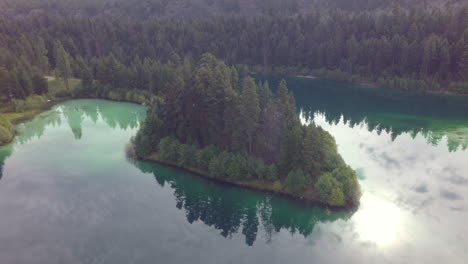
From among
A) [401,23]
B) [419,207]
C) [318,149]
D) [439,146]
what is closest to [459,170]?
[439,146]

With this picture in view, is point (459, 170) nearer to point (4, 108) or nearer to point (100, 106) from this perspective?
point (100, 106)

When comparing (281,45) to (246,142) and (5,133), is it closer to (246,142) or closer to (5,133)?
(246,142)

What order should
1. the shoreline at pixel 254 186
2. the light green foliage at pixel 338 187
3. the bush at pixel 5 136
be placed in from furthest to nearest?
the bush at pixel 5 136
the shoreline at pixel 254 186
the light green foliage at pixel 338 187

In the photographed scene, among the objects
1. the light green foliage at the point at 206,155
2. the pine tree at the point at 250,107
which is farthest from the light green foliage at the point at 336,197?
the light green foliage at the point at 206,155

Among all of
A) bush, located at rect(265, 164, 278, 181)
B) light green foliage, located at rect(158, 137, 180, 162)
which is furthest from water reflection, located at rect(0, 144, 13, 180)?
bush, located at rect(265, 164, 278, 181)

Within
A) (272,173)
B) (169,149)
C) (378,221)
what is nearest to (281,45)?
(169,149)

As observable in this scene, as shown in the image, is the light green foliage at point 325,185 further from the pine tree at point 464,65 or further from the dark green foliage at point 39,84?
the dark green foliage at point 39,84
